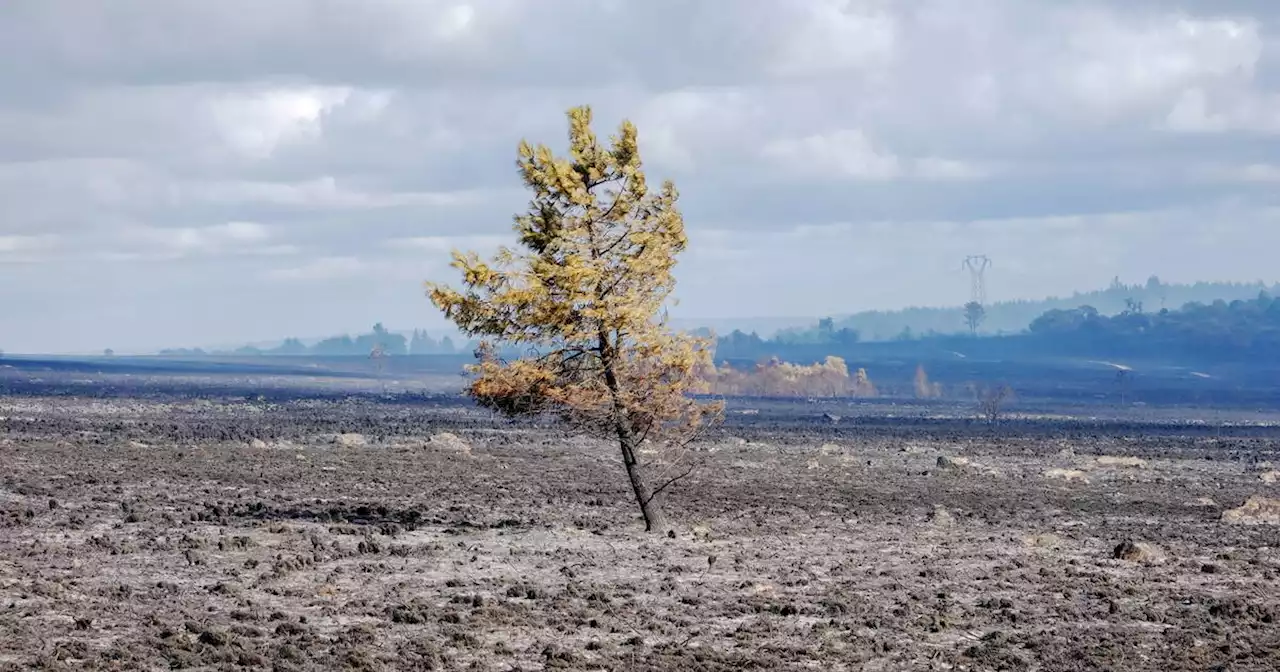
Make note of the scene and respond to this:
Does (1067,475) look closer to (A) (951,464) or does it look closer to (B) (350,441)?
(A) (951,464)

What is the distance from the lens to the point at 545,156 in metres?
32.8

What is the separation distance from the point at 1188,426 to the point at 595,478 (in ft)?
270

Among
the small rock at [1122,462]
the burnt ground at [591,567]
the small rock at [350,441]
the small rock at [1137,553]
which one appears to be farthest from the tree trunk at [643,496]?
the small rock at [1122,462]

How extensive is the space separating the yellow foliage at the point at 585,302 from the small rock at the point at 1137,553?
9.07 metres

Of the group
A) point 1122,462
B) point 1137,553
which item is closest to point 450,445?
point 1122,462

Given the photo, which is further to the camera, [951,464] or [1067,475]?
[951,464]

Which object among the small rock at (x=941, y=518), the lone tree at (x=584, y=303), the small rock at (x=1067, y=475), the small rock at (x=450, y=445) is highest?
the lone tree at (x=584, y=303)

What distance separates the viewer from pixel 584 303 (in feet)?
109

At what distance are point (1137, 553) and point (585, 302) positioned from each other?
12192 mm

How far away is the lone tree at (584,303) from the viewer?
108ft

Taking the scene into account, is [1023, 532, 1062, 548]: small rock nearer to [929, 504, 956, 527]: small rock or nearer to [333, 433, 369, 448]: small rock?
[929, 504, 956, 527]: small rock

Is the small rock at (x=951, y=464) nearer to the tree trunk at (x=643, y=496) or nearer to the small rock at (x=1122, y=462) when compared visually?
the small rock at (x=1122, y=462)

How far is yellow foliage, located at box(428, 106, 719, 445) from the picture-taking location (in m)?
33.0

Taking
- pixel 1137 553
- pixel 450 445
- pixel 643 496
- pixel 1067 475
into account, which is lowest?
pixel 1067 475
